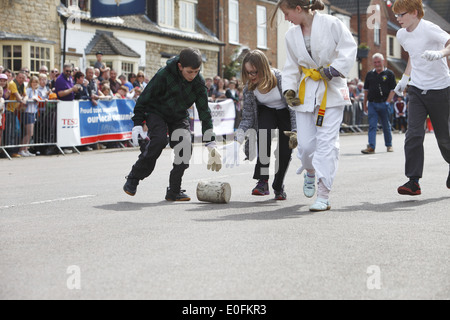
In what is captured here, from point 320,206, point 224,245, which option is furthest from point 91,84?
point 224,245

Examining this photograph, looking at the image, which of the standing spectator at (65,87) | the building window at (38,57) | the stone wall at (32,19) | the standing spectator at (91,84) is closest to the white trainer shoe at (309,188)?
the standing spectator at (65,87)

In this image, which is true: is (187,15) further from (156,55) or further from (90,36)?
(90,36)

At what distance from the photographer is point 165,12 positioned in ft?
116

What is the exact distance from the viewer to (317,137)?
755cm

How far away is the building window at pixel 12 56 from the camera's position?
25.4 meters

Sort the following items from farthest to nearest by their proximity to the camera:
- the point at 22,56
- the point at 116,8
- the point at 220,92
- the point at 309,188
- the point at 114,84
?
1. the point at 22,56
2. the point at 116,8
3. the point at 220,92
4. the point at 114,84
5. the point at 309,188

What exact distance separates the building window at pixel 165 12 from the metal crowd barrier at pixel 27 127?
18522mm

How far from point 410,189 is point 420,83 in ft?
3.82

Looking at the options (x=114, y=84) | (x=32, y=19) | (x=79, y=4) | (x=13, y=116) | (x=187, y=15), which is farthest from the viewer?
(x=187, y=15)

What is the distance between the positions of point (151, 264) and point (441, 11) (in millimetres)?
75636

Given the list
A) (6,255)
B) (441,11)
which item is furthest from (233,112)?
(441,11)

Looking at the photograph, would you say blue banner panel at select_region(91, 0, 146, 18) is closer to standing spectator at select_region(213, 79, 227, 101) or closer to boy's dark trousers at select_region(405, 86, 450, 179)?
standing spectator at select_region(213, 79, 227, 101)

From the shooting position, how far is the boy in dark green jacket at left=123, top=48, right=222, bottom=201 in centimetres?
820

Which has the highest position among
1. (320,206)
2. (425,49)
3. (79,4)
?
(79,4)
